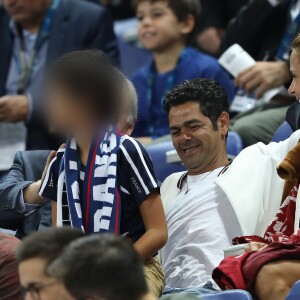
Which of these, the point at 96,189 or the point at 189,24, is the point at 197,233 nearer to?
the point at 96,189

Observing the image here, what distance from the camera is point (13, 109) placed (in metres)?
6.23

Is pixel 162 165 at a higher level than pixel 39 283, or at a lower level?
lower

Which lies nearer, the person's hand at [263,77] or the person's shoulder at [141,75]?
the person's hand at [263,77]

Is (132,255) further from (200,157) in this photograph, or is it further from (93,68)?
(200,157)

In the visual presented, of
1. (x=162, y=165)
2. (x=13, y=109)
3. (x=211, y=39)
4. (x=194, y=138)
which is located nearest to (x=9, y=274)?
(x=194, y=138)

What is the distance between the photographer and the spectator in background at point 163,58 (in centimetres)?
612

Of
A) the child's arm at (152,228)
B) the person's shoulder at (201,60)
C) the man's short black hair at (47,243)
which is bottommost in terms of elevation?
the child's arm at (152,228)

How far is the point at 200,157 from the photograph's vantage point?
4445 millimetres

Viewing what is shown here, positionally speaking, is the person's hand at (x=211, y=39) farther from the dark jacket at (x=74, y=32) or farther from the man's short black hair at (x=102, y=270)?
the man's short black hair at (x=102, y=270)

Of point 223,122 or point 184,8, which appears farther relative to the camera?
point 184,8

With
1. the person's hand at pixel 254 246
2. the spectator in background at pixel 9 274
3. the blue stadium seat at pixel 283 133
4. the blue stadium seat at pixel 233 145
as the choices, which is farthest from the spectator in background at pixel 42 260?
the blue stadium seat at pixel 233 145

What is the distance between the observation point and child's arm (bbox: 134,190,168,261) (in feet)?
12.3

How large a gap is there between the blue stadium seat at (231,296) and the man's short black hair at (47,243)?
727 mm

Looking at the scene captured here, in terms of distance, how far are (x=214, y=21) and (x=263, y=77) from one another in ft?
4.41
